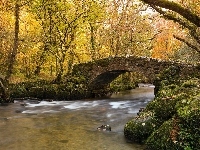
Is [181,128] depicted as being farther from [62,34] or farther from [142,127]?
[62,34]

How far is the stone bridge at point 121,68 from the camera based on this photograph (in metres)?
20.8

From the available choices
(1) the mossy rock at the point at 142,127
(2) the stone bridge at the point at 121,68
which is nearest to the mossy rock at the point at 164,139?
(1) the mossy rock at the point at 142,127

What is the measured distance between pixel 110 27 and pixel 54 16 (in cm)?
1049

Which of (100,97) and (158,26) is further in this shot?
(158,26)

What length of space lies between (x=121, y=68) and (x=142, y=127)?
47.0ft

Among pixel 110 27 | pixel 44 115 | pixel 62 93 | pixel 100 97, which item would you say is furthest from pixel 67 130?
pixel 110 27

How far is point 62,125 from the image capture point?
47.3 feet

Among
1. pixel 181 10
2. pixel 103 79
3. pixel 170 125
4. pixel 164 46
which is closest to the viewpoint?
pixel 181 10

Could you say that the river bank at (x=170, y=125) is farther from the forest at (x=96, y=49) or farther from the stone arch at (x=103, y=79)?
the stone arch at (x=103, y=79)

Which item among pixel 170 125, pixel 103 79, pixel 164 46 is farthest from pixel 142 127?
pixel 164 46

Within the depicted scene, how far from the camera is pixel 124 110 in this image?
19.2 meters

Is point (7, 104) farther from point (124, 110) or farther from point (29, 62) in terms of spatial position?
point (29, 62)

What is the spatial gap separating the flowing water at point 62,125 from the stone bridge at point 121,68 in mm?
3313

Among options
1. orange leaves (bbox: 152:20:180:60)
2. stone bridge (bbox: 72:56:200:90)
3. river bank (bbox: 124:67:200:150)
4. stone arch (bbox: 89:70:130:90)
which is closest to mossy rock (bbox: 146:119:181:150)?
river bank (bbox: 124:67:200:150)
